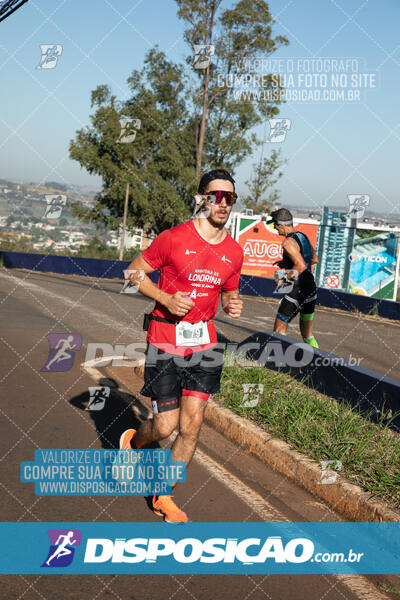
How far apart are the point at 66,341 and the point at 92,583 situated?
26.0ft

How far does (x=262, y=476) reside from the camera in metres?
5.12

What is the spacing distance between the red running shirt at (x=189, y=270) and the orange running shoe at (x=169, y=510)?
0.94 metres

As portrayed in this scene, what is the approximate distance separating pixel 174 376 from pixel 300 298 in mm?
4377

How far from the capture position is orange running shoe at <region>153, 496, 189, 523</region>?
4.11 metres

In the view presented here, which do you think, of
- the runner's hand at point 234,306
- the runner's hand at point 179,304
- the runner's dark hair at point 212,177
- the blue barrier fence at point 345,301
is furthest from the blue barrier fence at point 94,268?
the runner's hand at point 179,304

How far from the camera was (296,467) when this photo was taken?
5.05m

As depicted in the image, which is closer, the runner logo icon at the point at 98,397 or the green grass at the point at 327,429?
the green grass at the point at 327,429

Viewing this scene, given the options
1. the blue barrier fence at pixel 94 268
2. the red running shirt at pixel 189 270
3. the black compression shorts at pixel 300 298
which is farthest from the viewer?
the blue barrier fence at pixel 94 268

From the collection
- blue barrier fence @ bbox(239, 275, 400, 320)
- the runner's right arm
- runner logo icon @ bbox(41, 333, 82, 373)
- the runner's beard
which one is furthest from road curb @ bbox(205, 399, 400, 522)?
blue barrier fence @ bbox(239, 275, 400, 320)

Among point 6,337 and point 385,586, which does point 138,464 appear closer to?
point 385,586

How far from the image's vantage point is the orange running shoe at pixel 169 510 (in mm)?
4109

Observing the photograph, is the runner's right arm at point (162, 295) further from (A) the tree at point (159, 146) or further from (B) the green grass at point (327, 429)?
(A) the tree at point (159, 146)

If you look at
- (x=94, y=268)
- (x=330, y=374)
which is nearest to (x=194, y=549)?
(x=330, y=374)

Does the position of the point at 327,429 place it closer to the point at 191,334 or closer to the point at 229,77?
the point at 191,334
